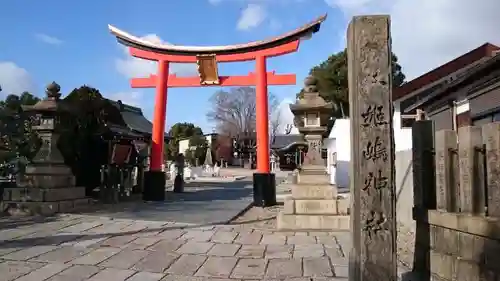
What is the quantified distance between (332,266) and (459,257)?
2075mm

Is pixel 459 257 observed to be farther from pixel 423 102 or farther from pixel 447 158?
pixel 423 102

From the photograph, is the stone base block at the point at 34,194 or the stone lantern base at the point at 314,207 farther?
the stone base block at the point at 34,194

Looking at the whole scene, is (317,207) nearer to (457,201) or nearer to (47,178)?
(457,201)

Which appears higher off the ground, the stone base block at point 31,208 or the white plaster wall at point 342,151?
the white plaster wall at point 342,151

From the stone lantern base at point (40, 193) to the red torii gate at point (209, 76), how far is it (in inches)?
165

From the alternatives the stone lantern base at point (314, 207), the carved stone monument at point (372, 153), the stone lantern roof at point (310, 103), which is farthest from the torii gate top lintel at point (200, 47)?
the carved stone monument at point (372, 153)

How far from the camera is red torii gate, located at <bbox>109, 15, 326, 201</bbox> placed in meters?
13.8

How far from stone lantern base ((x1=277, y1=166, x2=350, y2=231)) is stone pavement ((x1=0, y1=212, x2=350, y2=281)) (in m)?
0.53

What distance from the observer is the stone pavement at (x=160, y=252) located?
203 inches

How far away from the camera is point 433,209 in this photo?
435 centimetres

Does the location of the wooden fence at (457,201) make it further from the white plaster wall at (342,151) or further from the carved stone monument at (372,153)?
the white plaster wall at (342,151)

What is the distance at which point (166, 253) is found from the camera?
20.3 ft

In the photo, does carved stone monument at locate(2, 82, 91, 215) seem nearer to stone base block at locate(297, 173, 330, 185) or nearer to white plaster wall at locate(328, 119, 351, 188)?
stone base block at locate(297, 173, 330, 185)

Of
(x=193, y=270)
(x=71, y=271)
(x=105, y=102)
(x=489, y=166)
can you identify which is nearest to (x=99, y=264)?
(x=71, y=271)
